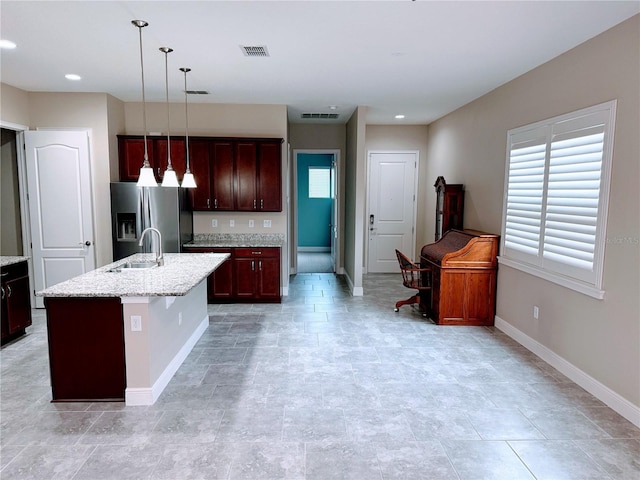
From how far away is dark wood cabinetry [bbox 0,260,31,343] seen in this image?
391cm

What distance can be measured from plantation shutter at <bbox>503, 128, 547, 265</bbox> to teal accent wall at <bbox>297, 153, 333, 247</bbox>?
5.83 m

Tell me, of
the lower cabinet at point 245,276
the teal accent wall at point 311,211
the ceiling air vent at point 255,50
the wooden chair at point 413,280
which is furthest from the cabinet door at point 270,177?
the teal accent wall at point 311,211

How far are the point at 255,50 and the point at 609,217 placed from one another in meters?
3.09

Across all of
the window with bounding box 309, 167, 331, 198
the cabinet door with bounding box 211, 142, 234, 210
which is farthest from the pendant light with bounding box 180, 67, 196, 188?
the window with bounding box 309, 167, 331, 198

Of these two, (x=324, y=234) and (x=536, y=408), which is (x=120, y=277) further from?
(x=324, y=234)

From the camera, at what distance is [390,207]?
7445 mm

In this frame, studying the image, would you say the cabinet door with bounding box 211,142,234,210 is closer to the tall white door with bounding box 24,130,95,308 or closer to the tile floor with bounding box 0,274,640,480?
the tall white door with bounding box 24,130,95,308

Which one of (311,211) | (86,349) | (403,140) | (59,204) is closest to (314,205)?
(311,211)

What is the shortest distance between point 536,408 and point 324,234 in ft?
24.6

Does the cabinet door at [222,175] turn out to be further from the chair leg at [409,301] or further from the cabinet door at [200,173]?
the chair leg at [409,301]

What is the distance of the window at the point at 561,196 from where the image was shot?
2.99 metres

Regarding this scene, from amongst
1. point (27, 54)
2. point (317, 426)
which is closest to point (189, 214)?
point (27, 54)

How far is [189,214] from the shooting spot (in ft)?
Answer: 18.3

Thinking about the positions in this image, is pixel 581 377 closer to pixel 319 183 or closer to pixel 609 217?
pixel 609 217
